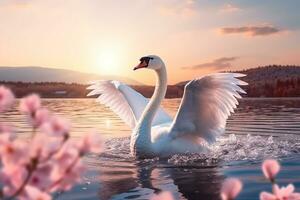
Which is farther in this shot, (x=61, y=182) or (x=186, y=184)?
(x=186, y=184)

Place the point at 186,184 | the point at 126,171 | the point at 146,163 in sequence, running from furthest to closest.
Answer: the point at 146,163, the point at 126,171, the point at 186,184

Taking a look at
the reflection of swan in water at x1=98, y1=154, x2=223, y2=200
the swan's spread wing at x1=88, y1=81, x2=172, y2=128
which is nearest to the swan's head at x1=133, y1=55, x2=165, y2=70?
the swan's spread wing at x1=88, y1=81, x2=172, y2=128

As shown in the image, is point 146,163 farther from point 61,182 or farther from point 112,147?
point 61,182

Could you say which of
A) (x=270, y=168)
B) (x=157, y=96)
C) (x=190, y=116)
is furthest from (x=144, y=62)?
(x=270, y=168)

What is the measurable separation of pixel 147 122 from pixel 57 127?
28.7 feet

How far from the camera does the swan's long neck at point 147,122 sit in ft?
31.5

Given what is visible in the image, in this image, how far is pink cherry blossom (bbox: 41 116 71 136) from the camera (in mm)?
1134

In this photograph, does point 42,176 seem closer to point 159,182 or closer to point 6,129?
point 6,129

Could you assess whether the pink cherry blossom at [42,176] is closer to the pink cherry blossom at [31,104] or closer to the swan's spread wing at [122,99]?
the pink cherry blossom at [31,104]

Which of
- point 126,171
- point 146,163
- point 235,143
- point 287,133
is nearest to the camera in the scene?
point 126,171

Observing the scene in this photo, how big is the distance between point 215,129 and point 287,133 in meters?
5.71

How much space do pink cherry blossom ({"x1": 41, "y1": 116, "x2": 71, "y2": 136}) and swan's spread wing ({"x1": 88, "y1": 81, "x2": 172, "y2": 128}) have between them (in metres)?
10.9

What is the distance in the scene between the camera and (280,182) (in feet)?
24.9

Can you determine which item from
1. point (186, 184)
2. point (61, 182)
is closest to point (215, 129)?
point (186, 184)
